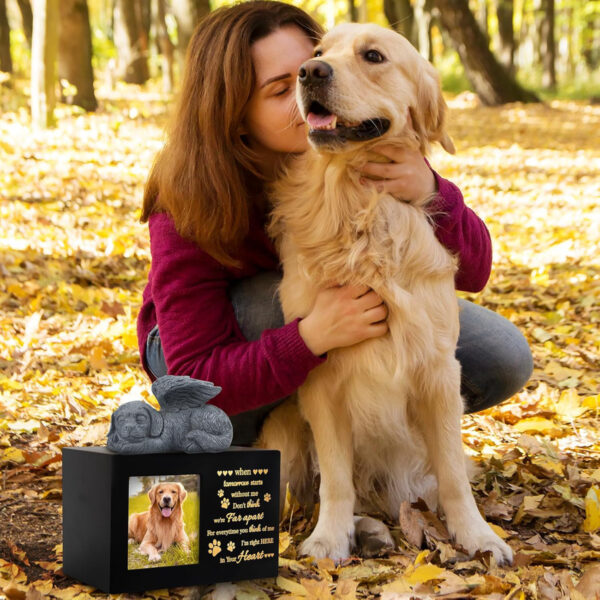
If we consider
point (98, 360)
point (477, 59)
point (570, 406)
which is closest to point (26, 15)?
point (477, 59)

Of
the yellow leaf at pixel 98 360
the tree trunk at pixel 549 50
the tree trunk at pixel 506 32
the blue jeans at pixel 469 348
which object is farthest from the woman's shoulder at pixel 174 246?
the tree trunk at pixel 549 50

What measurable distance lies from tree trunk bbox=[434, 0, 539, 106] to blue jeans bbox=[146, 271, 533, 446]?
39.8 ft

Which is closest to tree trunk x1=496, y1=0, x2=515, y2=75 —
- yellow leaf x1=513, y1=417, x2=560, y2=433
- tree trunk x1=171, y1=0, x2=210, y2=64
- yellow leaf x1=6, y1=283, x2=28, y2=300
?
tree trunk x1=171, y1=0, x2=210, y2=64

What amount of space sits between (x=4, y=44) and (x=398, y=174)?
557 inches

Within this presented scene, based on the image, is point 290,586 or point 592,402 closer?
point 290,586

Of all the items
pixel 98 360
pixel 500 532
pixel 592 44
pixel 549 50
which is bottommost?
pixel 500 532

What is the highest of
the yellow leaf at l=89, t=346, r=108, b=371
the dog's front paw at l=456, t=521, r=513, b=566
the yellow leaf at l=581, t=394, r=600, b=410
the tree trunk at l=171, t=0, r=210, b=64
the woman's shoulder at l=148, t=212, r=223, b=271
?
the tree trunk at l=171, t=0, r=210, b=64

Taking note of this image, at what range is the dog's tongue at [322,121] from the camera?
2143 millimetres

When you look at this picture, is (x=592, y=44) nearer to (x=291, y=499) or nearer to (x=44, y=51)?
(x=44, y=51)

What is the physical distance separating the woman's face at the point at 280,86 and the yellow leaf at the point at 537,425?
1.47m

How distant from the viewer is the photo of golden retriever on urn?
175cm

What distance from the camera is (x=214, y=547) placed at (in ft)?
6.02

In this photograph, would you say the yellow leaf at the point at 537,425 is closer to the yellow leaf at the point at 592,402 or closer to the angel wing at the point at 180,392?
the yellow leaf at the point at 592,402

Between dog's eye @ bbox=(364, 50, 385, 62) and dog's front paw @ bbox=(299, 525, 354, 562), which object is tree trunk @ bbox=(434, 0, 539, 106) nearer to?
dog's eye @ bbox=(364, 50, 385, 62)
